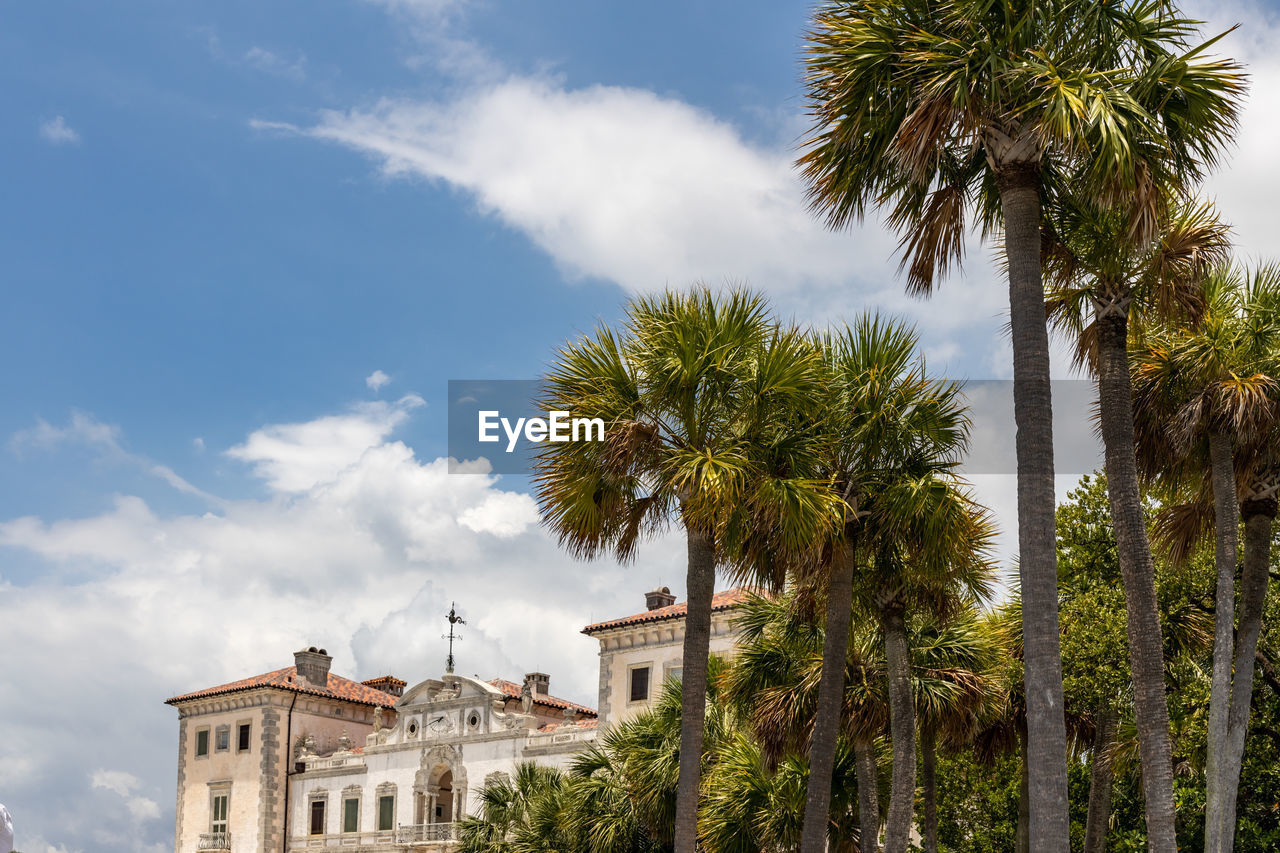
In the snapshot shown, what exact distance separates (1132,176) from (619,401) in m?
6.83

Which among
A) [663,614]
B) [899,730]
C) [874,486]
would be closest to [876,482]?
[874,486]

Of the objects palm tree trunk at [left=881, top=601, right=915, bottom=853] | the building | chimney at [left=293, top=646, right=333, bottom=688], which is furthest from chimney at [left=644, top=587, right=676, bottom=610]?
palm tree trunk at [left=881, top=601, right=915, bottom=853]

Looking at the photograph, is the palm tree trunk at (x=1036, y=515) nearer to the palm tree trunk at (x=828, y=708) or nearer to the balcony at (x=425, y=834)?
the palm tree trunk at (x=828, y=708)

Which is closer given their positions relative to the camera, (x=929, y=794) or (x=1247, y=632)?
(x=1247, y=632)

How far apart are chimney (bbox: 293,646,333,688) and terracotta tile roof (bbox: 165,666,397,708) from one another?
0.35 metres

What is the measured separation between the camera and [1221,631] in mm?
18594

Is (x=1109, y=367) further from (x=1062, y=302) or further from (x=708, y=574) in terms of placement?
(x=708, y=574)

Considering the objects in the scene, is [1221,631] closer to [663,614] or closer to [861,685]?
[861,685]

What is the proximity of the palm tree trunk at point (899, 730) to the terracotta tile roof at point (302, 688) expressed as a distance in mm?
42615

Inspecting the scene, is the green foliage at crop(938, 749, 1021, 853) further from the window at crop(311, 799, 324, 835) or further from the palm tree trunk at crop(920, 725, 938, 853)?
the window at crop(311, 799, 324, 835)

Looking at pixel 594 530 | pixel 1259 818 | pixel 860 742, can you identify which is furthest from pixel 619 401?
pixel 1259 818

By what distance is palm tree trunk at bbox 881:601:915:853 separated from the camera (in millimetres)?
20188

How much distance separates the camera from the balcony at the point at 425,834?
50375 millimetres

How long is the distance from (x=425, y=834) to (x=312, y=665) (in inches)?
518
